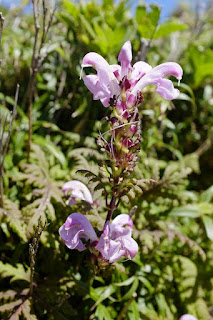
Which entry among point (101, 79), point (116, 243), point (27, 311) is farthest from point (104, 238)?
point (101, 79)

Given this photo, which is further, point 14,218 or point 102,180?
point 14,218

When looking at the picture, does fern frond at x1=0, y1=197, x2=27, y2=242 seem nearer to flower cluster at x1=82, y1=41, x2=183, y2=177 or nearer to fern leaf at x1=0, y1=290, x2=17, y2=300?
fern leaf at x1=0, y1=290, x2=17, y2=300

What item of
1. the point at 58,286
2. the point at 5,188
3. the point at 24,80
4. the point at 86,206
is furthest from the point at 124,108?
the point at 24,80

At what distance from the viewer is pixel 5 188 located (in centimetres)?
180

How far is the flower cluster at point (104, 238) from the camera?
111cm

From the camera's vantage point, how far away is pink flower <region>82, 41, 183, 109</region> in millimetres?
1051

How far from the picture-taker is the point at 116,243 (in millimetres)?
1104

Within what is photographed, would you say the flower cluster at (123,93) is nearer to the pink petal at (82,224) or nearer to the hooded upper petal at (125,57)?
the hooded upper petal at (125,57)

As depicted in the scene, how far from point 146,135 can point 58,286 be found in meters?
1.28

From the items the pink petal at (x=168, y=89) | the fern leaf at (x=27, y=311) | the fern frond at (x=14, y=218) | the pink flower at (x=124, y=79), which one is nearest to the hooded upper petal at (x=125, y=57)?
the pink flower at (x=124, y=79)

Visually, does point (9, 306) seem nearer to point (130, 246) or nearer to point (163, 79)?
point (130, 246)

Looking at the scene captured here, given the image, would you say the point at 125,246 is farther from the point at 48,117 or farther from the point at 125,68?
the point at 48,117

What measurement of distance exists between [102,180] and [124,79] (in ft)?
1.17

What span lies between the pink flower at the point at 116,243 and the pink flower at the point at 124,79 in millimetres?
459
